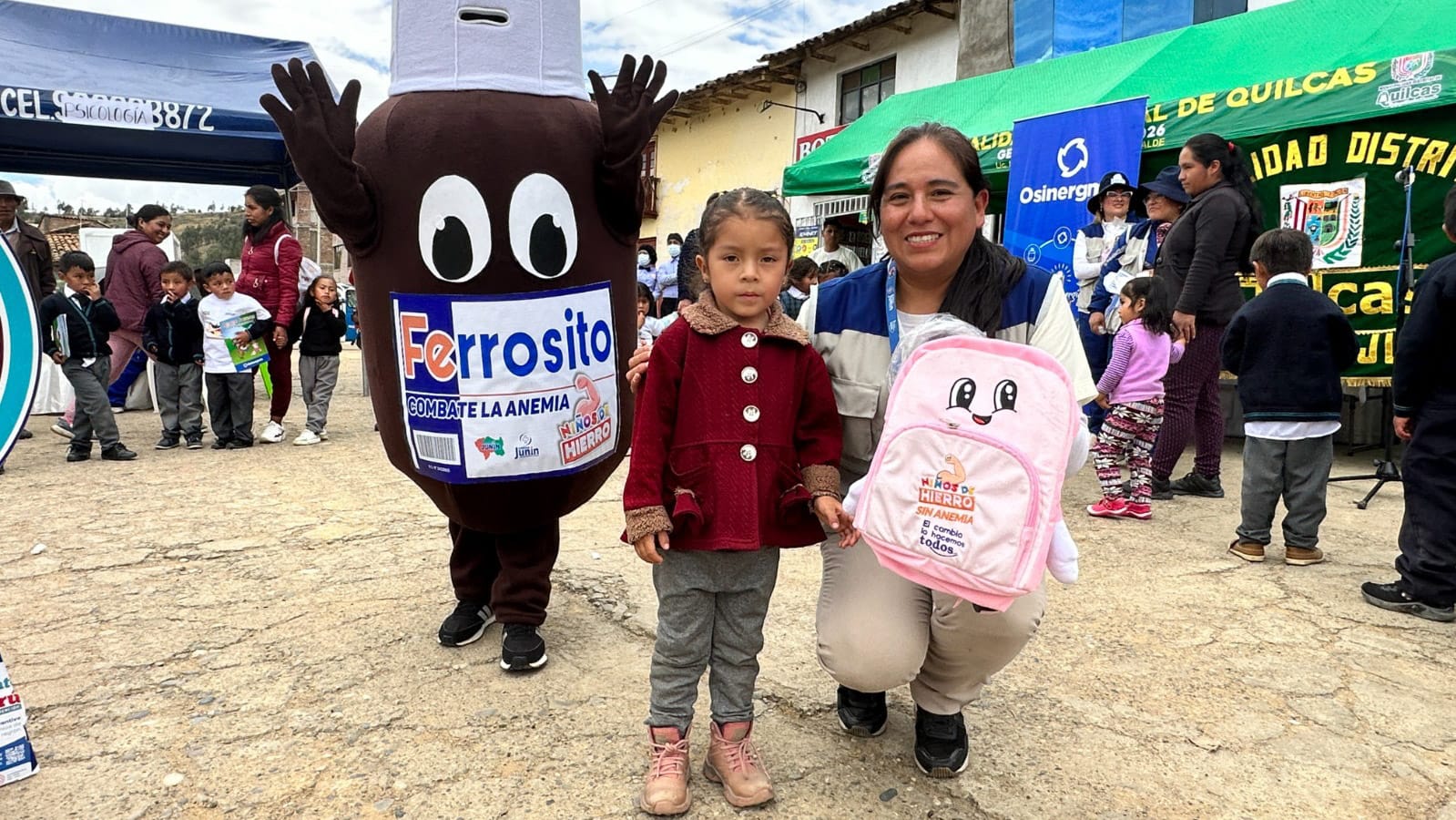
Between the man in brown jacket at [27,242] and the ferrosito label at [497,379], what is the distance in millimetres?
4736

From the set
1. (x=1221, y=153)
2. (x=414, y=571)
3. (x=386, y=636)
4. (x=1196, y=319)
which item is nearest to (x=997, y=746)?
(x=386, y=636)

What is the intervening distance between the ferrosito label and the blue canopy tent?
22.4 feet

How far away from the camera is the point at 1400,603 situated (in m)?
2.87

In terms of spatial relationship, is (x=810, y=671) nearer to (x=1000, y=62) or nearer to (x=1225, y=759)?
(x=1225, y=759)

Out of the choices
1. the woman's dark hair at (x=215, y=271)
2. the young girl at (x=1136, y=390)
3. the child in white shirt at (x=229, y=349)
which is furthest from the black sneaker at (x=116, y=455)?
the young girl at (x=1136, y=390)

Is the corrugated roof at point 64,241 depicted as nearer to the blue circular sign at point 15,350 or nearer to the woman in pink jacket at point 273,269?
the woman in pink jacket at point 273,269

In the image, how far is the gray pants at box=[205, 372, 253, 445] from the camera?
5.64 meters

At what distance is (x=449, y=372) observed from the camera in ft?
6.66

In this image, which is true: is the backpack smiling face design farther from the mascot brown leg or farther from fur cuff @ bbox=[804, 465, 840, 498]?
the mascot brown leg

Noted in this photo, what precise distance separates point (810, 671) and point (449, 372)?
1.26 metres

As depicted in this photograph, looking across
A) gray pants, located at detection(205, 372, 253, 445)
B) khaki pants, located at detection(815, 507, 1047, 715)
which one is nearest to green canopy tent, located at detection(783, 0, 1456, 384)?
khaki pants, located at detection(815, 507, 1047, 715)

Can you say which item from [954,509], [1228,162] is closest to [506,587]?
[954,509]

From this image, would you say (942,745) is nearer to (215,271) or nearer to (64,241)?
(215,271)

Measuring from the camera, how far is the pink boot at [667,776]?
1.67 metres
